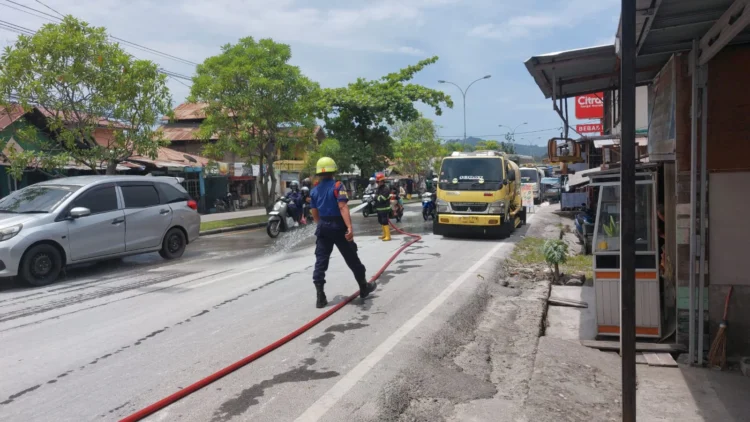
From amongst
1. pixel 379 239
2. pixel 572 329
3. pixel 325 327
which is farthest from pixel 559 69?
pixel 379 239

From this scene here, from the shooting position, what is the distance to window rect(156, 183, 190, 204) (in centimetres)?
1128

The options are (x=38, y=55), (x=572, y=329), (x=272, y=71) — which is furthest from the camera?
(x=272, y=71)

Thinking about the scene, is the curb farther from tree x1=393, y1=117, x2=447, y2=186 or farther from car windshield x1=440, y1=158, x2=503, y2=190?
tree x1=393, y1=117, x2=447, y2=186

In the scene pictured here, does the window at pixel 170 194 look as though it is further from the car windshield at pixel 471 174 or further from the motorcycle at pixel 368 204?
the motorcycle at pixel 368 204

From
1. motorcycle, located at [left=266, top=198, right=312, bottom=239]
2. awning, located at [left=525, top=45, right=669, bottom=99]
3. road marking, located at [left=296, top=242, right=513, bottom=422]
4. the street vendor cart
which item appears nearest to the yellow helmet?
road marking, located at [left=296, top=242, right=513, bottom=422]

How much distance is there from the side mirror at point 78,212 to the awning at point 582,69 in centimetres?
722

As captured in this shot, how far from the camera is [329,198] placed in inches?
262

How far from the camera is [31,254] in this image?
840 centimetres

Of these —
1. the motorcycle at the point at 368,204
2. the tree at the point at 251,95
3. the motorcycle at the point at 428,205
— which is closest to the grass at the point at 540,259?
the motorcycle at the point at 428,205

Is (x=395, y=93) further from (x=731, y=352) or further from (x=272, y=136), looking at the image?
(x=731, y=352)

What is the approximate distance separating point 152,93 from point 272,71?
244 inches

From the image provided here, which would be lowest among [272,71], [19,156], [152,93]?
[19,156]

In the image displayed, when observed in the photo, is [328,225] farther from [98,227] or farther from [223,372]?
[98,227]

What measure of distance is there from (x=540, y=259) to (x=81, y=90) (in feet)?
38.8
